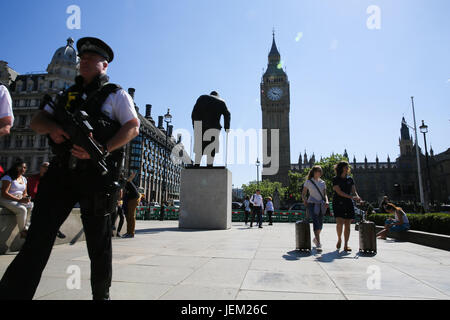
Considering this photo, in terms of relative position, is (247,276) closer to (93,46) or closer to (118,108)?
(118,108)

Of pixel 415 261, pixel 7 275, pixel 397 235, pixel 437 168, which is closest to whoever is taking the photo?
pixel 7 275

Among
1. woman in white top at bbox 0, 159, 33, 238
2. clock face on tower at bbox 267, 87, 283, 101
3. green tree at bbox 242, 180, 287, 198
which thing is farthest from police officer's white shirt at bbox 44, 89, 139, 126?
clock face on tower at bbox 267, 87, 283, 101

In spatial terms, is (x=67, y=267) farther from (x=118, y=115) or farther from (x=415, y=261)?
(x=415, y=261)

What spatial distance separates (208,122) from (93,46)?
8494 millimetres

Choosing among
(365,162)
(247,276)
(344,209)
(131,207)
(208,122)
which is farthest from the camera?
(365,162)

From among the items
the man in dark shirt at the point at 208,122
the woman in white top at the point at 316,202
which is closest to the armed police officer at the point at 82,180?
the woman in white top at the point at 316,202

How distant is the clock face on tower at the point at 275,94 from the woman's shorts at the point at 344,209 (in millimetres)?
95061

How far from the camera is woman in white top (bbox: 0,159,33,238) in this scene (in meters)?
4.88

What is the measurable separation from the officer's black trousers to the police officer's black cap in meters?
0.95

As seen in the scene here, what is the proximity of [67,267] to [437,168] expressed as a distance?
113 meters

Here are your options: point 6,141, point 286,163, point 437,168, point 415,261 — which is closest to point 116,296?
point 415,261

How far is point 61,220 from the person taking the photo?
6.20ft

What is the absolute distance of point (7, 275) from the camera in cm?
165

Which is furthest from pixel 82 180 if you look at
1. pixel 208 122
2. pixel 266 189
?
pixel 266 189
